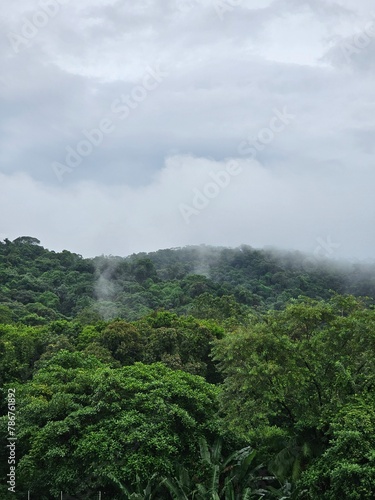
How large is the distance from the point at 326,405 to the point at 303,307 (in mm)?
3114

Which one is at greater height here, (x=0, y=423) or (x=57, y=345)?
(x=57, y=345)

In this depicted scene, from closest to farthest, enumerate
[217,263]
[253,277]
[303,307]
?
1. [303,307]
2. [253,277]
3. [217,263]

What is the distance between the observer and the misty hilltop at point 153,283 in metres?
56.3

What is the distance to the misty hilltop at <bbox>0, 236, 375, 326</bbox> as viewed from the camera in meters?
56.3

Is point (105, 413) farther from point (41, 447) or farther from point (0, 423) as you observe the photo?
point (0, 423)

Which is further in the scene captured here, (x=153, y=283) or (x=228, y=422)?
(x=153, y=283)

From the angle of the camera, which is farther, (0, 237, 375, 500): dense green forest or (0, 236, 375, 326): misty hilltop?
(0, 236, 375, 326): misty hilltop

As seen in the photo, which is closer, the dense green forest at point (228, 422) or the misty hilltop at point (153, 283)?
the dense green forest at point (228, 422)

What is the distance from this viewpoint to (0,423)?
18266mm

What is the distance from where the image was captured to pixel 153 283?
8825 cm

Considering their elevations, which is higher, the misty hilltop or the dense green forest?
the misty hilltop

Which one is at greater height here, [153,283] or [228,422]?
[153,283]

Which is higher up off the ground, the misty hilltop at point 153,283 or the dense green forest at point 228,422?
the misty hilltop at point 153,283

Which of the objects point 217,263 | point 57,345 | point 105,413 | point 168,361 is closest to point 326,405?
point 105,413
